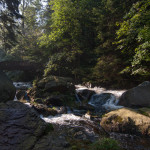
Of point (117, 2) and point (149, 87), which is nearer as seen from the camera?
point (149, 87)

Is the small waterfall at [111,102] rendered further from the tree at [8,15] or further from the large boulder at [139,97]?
the tree at [8,15]

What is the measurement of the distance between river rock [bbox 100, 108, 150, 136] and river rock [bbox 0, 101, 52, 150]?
102 inches

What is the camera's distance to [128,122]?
459 cm

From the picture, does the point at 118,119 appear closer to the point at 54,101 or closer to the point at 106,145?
the point at 106,145

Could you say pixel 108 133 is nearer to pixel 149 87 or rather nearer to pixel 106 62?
pixel 149 87

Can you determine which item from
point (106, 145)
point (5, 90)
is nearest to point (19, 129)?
point (106, 145)

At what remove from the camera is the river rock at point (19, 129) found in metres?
3.11

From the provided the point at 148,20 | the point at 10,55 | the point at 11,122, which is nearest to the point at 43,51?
the point at 10,55

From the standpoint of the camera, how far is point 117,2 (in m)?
13.0

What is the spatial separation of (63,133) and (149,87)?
573cm

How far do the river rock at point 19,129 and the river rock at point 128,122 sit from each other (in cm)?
258

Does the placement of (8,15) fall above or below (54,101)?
above

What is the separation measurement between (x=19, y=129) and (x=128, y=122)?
12.5 feet

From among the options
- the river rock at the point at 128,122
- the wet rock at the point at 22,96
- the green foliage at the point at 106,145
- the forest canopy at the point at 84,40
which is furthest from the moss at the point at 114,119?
the wet rock at the point at 22,96
